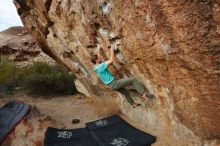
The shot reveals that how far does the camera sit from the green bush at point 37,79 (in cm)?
1329

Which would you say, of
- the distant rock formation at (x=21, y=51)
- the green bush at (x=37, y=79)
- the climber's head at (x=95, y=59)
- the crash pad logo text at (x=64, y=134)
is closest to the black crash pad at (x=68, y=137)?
the crash pad logo text at (x=64, y=134)

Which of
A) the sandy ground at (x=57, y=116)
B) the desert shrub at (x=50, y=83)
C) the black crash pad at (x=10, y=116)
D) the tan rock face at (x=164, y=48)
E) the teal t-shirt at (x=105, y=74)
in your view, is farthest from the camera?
the desert shrub at (x=50, y=83)

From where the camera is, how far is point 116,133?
7.61 m

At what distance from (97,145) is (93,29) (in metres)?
2.38

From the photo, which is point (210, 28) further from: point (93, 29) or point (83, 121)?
point (83, 121)

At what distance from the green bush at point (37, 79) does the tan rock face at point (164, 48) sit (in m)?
4.91

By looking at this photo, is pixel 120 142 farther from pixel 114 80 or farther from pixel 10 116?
pixel 10 116

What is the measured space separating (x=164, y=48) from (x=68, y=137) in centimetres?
332

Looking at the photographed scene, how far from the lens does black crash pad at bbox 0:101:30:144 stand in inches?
300

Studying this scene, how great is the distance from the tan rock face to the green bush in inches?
193

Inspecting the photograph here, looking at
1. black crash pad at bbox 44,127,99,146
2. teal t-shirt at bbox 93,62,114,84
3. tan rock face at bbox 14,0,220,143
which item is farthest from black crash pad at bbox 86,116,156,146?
teal t-shirt at bbox 93,62,114,84

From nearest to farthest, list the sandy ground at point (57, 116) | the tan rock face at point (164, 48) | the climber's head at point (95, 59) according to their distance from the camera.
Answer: the tan rock face at point (164, 48), the sandy ground at point (57, 116), the climber's head at point (95, 59)

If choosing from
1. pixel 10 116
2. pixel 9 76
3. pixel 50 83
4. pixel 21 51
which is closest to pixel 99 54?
pixel 10 116

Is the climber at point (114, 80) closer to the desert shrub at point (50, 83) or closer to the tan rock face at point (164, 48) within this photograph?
the tan rock face at point (164, 48)
